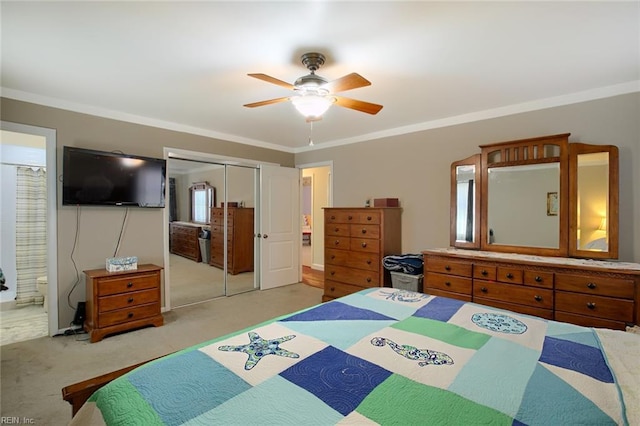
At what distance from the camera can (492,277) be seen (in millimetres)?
2830

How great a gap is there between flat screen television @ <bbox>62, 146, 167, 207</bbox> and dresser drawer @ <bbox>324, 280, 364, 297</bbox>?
252 centimetres

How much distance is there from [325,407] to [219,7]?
200 centimetres

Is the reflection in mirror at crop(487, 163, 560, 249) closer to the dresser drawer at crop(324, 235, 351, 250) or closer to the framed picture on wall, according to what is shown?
the framed picture on wall

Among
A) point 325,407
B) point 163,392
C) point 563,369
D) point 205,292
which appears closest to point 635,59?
point 563,369

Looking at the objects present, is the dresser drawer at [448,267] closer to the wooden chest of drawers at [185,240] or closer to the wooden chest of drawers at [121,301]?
the wooden chest of drawers at [121,301]

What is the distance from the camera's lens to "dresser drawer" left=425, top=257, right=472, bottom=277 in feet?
9.79

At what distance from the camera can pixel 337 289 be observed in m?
4.21

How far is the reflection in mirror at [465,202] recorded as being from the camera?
3443 millimetres

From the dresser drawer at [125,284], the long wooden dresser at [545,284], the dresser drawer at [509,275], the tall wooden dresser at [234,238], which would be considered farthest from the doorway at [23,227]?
the dresser drawer at [509,275]

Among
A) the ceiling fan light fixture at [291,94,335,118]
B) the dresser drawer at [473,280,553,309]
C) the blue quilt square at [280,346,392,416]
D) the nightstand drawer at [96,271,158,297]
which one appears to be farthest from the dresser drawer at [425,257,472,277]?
the nightstand drawer at [96,271,158,297]

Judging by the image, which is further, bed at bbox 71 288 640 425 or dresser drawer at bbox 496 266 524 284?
dresser drawer at bbox 496 266 524 284

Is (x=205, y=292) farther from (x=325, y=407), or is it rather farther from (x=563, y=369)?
(x=563, y=369)

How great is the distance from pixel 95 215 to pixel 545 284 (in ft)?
15.3

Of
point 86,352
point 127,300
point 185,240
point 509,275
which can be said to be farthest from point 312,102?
point 185,240
